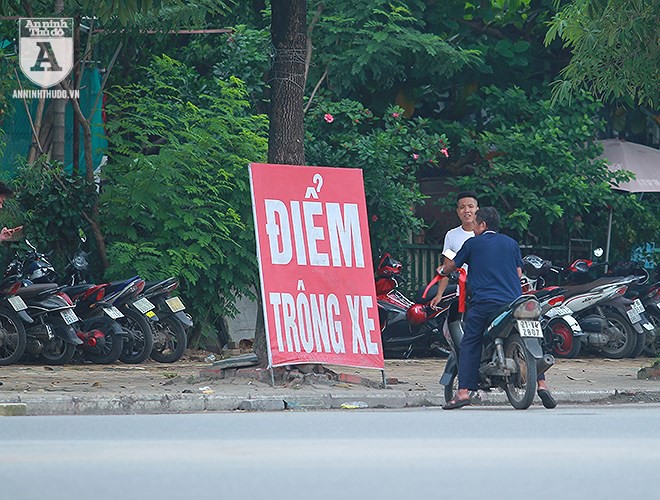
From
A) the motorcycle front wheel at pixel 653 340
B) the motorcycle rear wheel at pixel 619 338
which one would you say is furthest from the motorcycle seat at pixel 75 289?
the motorcycle front wheel at pixel 653 340

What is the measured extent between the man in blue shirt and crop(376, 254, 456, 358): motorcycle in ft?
17.4

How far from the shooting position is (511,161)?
18.4 metres

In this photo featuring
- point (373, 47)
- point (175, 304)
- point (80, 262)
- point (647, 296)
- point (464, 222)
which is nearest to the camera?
point (464, 222)

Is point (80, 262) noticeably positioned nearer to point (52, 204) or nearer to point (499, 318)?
point (52, 204)

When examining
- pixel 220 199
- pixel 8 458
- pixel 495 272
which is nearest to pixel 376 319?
pixel 495 272

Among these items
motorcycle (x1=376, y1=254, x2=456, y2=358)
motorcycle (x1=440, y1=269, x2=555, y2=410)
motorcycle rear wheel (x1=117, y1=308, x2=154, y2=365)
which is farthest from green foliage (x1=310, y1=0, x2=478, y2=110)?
motorcycle (x1=440, y1=269, x2=555, y2=410)

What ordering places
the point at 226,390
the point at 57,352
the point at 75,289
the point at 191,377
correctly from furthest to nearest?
1. the point at 75,289
2. the point at 57,352
3. the point at 191,377
4. the point at 226,390

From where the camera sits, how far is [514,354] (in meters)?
11.0

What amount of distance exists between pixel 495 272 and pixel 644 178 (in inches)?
347

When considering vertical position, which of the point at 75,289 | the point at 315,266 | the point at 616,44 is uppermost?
the point at 616,44

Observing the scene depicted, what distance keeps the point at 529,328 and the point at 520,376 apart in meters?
0.42

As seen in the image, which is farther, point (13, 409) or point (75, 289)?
point (75, 289)

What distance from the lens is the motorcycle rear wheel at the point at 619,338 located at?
1752cm

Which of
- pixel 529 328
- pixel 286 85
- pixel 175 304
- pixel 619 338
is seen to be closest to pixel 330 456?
pixel 529 328
